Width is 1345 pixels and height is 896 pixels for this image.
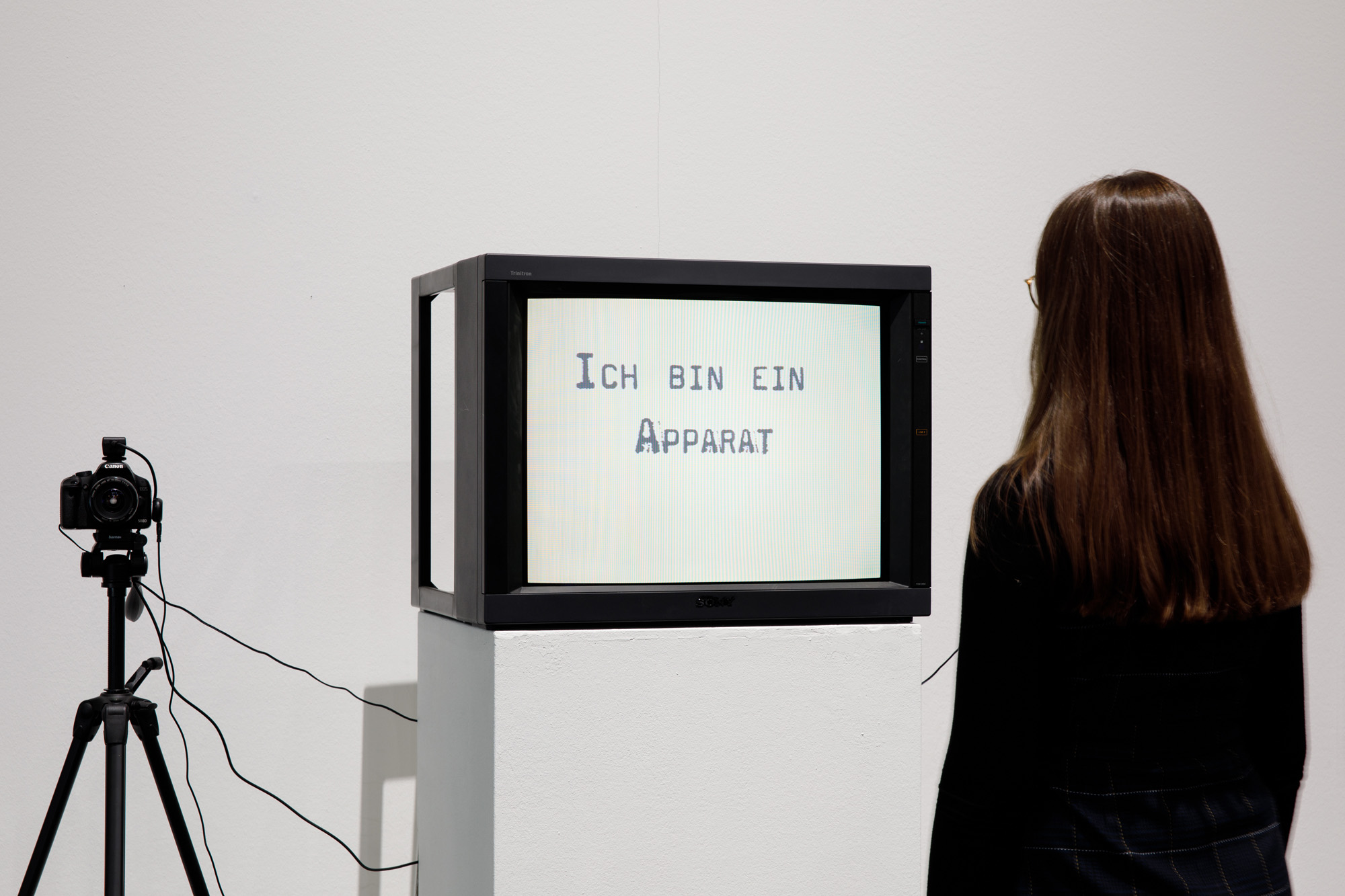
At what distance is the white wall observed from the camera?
6.23 ft

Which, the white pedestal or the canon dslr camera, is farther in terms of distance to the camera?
the canon dslr camera

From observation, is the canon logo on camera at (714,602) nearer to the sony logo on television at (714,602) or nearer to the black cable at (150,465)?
the sony logo on television at (714,602)

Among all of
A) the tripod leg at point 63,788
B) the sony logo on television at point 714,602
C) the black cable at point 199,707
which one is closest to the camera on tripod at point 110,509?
the tripod leg at point 63,788

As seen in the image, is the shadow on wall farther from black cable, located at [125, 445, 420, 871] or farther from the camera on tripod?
the camera on tripod

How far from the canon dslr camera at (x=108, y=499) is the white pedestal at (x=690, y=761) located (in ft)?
1.58

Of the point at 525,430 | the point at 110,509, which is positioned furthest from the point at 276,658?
the point at 525,430

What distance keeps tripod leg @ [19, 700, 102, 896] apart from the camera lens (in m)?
0.25

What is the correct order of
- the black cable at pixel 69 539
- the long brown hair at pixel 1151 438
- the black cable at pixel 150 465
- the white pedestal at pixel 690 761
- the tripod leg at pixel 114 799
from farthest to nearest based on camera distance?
the black cable at pixel 69 539 → the black cable at pixel 150 465 → the tripod leg at pixel 114 799 → the white pedestal at pixel 690 761 → the long brown hair at pixel 1151 438

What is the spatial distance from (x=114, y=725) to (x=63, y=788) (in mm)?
122

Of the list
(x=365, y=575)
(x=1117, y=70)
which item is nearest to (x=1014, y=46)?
(x=1117, y=70)

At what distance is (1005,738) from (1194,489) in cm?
24

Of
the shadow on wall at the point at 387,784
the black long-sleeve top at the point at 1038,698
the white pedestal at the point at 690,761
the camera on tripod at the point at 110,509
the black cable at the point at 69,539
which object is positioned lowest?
the shadow on wall at the point at 387,784

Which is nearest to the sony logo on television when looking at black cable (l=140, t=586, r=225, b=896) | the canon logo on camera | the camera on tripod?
the canon logo on camera

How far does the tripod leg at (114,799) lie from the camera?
1562 millimetres
